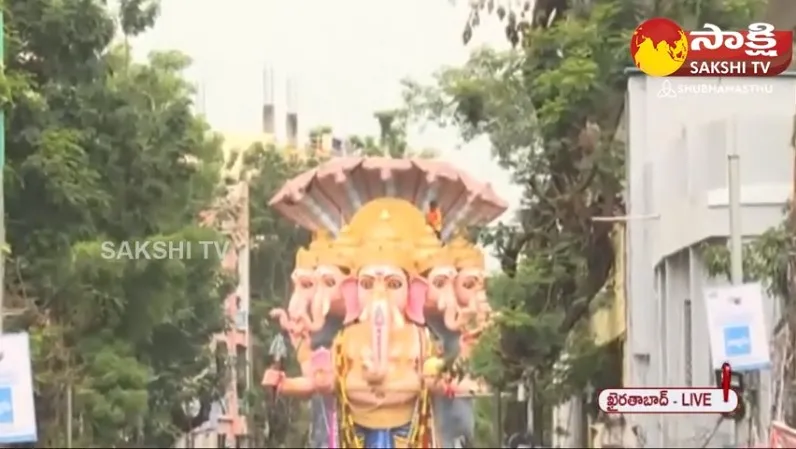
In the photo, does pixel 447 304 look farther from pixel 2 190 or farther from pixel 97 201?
pixel 2 190

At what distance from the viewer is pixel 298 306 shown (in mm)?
1724

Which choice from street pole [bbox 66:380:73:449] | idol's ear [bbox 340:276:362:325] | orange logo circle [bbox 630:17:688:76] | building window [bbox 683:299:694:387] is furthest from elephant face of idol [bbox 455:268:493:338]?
A: street pole [bbox 66:380:73:449]

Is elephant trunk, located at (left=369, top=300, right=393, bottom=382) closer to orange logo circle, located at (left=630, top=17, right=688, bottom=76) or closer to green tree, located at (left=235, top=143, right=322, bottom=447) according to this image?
green tree, located at (left=235, top=143, right=322, bottom=447)

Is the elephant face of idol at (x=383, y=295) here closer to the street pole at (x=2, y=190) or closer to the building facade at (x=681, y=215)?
the building facade at (x=681, y=215)

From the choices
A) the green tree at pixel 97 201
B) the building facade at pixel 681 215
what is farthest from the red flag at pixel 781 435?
the green tree at pixel 97 201

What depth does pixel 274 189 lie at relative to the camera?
1.70 meters

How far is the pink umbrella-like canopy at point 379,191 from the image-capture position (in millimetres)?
1688

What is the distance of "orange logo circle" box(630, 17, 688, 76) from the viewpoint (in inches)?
59.0

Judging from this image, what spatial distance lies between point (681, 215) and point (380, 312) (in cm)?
41

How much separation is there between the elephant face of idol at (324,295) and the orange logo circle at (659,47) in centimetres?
48

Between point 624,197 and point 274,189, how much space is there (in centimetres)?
44

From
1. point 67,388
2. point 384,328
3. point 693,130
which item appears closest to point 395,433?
point 384,328

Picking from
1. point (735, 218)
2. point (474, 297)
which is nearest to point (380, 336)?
point (474, 297)

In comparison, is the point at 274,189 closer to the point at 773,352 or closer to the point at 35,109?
the point at 35,109
